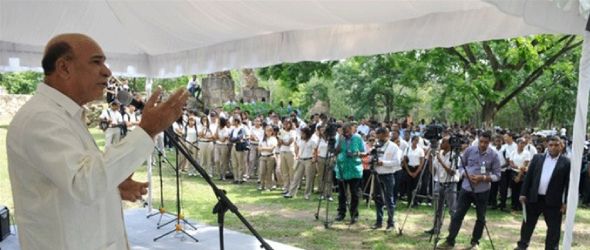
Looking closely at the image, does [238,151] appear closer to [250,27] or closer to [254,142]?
[254,142]

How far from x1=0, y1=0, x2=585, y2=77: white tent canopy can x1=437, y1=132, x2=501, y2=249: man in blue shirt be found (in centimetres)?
334

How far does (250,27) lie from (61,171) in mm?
4147

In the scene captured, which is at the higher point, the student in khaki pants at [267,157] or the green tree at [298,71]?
the green tree at [298,71]

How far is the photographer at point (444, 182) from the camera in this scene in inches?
291

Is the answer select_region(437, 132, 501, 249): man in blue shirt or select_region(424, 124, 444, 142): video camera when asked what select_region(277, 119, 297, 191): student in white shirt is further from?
select_region(437, 132, 501, 249): man in blue shirt

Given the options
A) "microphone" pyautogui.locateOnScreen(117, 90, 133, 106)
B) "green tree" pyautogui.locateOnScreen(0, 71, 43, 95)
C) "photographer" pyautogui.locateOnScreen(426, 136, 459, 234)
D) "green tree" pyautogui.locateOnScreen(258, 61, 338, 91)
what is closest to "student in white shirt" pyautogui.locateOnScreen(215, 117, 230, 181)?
"green tree" pyautogui.locateOnScreen(258, 61, 338, 91)

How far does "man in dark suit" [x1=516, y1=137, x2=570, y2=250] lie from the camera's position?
21.9 feet

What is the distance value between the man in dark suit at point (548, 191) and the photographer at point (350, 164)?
281 centimetres

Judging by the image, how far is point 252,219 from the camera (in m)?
9.15

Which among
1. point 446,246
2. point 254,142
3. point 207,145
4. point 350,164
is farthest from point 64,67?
point 207,145

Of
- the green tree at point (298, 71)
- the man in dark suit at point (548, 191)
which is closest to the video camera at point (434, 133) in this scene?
the man in dark suit at point (548, 191)

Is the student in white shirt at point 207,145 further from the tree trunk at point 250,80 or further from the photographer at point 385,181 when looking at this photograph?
the tree trunk at point 250,80

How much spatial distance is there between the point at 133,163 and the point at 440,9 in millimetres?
3331

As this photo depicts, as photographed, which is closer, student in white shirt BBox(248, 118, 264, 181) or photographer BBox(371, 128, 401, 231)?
photographer BBox(371, 128, 401, 231)
